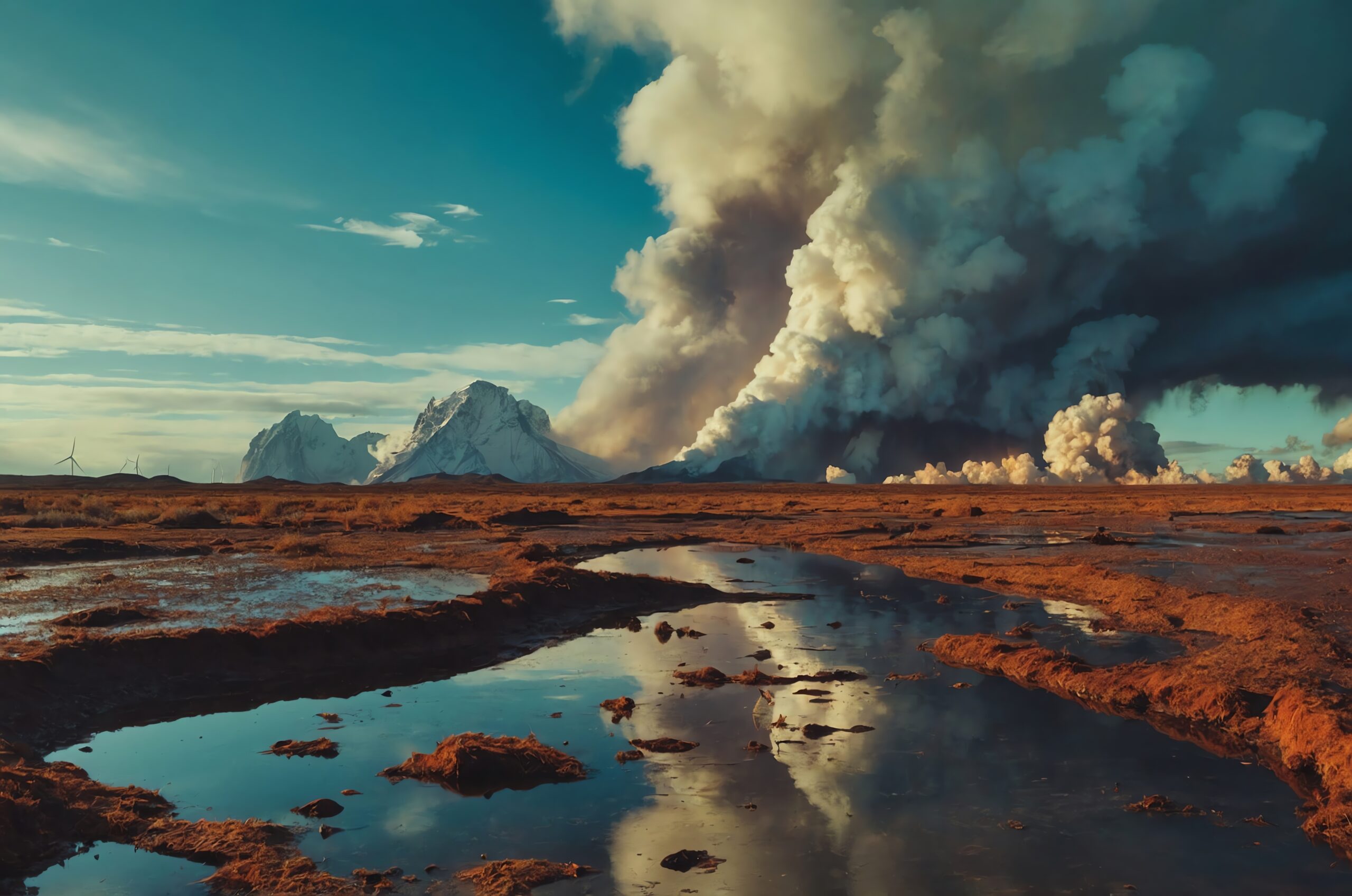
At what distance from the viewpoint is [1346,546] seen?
40.1 meters

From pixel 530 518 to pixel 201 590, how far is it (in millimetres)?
35941

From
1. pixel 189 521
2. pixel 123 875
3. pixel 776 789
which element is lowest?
pixel 123 875

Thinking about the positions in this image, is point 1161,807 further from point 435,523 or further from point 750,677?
point 435,523

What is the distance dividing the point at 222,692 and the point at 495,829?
29.4ft

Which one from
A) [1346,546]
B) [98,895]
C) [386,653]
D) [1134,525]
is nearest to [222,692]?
[386,653]

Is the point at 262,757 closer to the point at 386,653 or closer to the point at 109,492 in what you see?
the point at 386,653

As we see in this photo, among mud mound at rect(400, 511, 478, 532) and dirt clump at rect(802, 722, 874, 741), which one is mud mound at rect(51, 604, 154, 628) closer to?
dirt clump at rect(802, 722, 874, 741)

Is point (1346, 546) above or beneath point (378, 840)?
above

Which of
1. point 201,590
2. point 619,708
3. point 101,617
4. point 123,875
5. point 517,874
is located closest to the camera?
point 517,874

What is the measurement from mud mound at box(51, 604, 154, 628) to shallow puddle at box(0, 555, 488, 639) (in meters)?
0.20

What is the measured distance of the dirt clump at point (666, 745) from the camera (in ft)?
42.9

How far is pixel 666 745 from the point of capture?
13250 millimetres

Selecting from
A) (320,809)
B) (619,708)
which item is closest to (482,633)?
(619,708)

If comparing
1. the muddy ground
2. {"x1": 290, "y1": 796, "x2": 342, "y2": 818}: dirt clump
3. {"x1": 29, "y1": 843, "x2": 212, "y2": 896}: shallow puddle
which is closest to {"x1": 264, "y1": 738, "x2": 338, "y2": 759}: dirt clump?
{"x1": 290, "y1": 796, "x2": 342, "y2": 818}: dirt clump
